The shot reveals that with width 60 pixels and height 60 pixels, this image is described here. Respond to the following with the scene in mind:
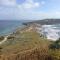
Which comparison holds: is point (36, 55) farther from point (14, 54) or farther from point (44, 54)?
point (14, 54)

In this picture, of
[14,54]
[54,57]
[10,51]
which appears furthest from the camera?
[10,51]

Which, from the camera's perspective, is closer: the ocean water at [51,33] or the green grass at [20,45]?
the green grass at [20,45]

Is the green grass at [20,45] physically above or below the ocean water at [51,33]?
above

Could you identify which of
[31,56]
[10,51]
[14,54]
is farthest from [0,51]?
[31,56]

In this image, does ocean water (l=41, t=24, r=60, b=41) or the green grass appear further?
ocean water (l=41, t=24, r=60, b=41)

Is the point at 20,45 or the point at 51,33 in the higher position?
the point at 20,45

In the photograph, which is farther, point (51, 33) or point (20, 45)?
point (51, 33)

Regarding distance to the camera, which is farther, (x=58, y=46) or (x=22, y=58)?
(x=58, y=46)

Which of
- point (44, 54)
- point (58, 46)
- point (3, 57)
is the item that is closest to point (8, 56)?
point (3, 57)

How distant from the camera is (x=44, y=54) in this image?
35.2 metres

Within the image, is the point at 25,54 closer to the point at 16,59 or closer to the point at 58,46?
the point at 16,59

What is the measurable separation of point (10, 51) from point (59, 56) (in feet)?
31.9

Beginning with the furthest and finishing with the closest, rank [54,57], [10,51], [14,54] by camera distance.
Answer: [10,51] → [14,54] → [54,57]

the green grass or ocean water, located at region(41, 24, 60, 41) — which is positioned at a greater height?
the green grass
